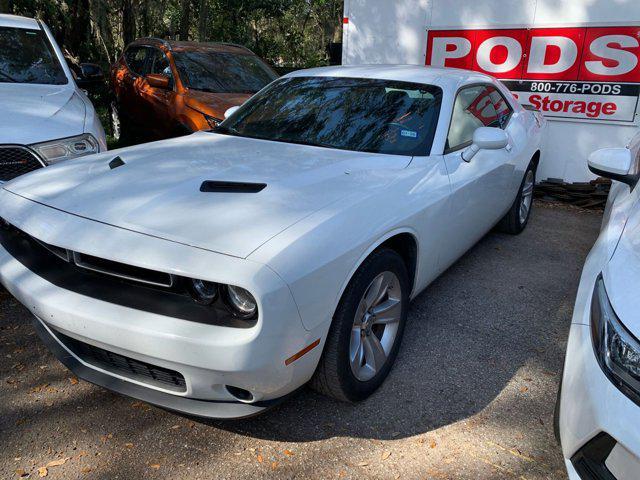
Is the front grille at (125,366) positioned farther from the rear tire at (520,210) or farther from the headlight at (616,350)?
the rear tire at (520,210)

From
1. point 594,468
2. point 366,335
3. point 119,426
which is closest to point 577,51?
point 366,335

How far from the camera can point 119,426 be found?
7.97 feet

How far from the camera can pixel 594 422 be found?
1.65 metres

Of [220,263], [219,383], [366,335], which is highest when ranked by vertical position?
[220,263]

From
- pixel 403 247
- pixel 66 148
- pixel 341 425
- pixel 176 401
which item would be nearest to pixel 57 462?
pixel 176 401

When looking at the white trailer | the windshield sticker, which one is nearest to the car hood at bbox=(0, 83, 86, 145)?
the windshield sticker

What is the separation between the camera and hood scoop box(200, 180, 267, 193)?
2492mm

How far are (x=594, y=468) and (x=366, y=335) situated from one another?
3.76 feet

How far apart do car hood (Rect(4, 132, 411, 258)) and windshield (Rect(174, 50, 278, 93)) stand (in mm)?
3516

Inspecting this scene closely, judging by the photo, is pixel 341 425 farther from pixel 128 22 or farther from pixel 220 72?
pixel 128 22

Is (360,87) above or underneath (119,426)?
above

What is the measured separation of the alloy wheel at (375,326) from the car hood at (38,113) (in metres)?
2.81

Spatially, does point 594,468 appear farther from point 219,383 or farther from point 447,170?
point 447,170

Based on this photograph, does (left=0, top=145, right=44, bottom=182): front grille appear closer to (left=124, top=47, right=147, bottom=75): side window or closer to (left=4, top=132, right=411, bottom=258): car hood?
(left=4, top=132, right=411, bottom=258): car hood
